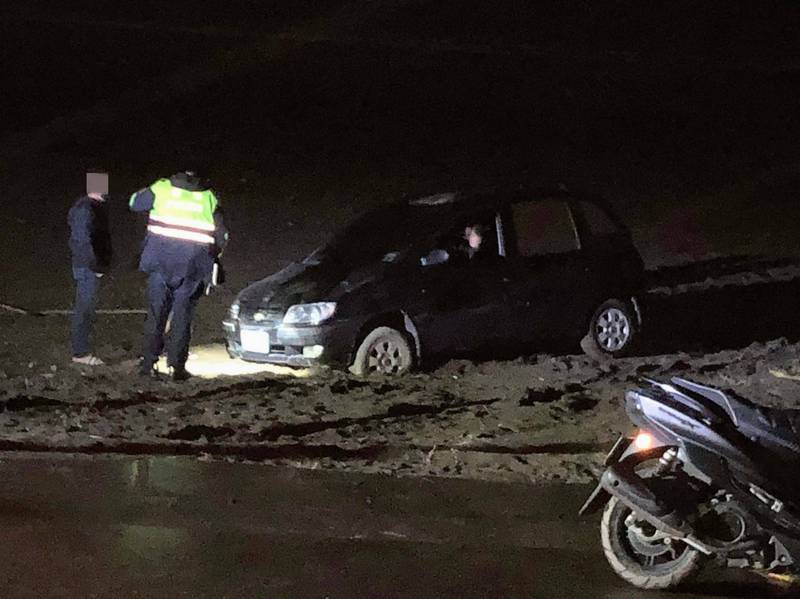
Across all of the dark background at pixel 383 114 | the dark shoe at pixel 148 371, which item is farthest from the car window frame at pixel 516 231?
the dark background at pixel 383 114

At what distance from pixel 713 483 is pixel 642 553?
22.2 inches

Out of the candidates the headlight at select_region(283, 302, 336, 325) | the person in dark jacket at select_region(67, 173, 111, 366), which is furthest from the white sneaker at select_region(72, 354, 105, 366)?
the headlight at select_region(283, 302, 336, 325)

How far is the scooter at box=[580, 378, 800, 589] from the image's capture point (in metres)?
5.57

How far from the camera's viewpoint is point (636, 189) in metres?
23.0

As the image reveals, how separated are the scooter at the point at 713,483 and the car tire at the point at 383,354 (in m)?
4.61

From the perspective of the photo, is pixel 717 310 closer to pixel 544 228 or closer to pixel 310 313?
pixel 544 228

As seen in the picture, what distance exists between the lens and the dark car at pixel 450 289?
10.3 meters

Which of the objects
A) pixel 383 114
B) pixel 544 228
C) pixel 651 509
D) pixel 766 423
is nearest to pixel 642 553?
pixel 651 509

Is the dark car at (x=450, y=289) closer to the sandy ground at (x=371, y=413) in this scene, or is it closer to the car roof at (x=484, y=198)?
the car roof at (x=484, y=198)

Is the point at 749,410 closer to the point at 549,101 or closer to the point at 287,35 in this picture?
the point at 549,101

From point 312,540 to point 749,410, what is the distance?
2364 millimetres

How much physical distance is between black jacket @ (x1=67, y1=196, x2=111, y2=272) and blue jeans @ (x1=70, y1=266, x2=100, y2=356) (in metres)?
0.12

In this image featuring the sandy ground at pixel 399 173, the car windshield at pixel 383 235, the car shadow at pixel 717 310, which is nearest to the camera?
the sandy ground at pixel 399 173

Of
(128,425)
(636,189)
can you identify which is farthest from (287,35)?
(128,425)
